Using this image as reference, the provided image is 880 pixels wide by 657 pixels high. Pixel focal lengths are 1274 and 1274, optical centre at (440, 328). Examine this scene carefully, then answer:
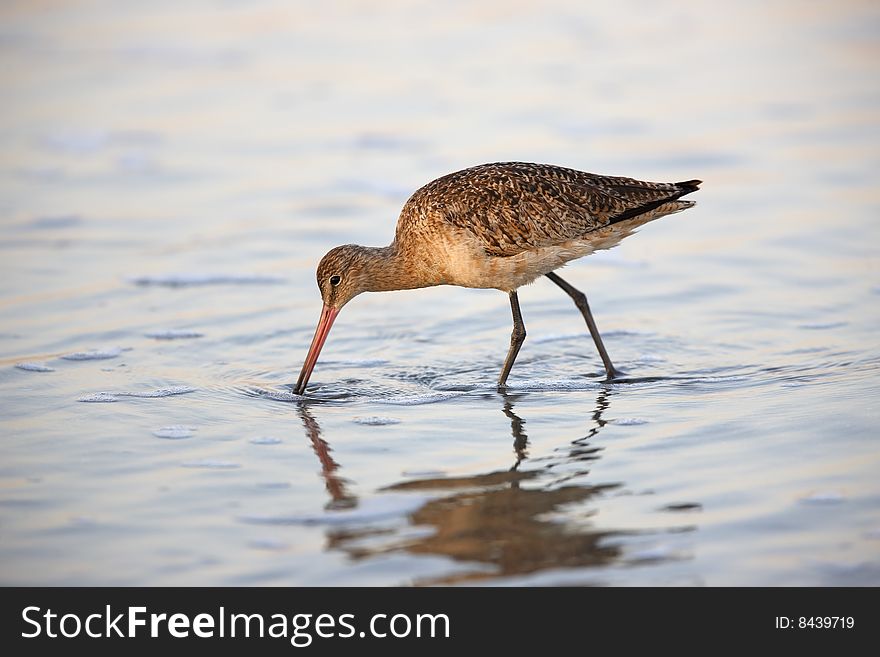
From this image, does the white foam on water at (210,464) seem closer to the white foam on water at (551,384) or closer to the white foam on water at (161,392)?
the white foam on water at (161,392)

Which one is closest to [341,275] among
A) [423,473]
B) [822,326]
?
[423,473]

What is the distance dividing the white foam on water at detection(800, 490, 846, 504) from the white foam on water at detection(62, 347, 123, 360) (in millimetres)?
4061

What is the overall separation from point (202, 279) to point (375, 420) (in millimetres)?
3105

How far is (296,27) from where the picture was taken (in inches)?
643

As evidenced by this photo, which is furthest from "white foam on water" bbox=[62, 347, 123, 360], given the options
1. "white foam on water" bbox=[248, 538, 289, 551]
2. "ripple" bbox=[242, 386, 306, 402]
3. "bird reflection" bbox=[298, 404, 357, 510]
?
"white foam on water" bbox=[248, 538, 289, 551]

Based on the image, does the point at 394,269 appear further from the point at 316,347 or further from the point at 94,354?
the point at 94,354

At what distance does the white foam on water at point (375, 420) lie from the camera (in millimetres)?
6277

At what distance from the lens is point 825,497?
5152 millimetres

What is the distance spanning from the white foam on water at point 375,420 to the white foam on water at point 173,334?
1.85m

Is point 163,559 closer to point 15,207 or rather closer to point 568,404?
point 568,404

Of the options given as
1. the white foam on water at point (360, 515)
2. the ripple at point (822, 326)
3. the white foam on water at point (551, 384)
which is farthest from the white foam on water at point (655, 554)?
the ripple at point (822, 326)

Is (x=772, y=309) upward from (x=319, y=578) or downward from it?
upward
